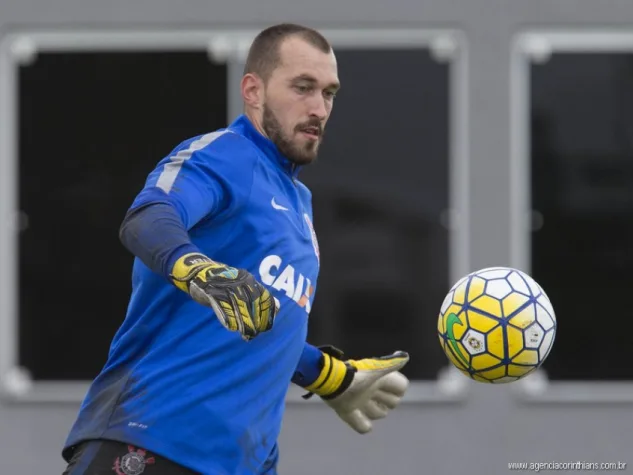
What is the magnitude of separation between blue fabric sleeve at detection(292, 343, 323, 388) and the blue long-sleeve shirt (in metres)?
0.67

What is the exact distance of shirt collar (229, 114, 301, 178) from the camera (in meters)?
3.74

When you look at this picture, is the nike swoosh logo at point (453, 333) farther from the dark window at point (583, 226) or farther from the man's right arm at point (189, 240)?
the dark window at point (583, 226)

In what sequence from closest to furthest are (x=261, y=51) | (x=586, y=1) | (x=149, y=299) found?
(x=149, y=299)
(x=261, y=51)
(x=586, y=1)

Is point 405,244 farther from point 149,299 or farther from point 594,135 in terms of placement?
point 149,299

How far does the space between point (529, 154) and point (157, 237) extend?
4.95 meters

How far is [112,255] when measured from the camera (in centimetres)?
775

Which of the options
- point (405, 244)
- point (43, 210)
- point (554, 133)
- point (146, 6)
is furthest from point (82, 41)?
point (554, 133)

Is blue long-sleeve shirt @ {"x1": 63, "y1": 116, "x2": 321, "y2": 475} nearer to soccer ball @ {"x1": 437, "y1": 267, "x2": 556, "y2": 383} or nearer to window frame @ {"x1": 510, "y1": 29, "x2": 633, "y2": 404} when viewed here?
soccer ball @ {"x1": 437, "y1": 267, "x2": 556, "y2": 383}

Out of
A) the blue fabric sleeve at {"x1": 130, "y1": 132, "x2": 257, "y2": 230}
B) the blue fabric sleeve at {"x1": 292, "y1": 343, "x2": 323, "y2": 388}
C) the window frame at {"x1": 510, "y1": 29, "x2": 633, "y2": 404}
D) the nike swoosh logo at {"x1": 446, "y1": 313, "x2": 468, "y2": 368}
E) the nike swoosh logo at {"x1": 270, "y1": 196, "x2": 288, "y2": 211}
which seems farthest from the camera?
the window frame at {"x1": 510, "y1": 29, "x2": 633, "y2": 404}

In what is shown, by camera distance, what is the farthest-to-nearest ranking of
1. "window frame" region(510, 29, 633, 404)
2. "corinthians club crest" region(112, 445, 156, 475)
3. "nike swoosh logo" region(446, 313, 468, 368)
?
1. "window frame" region(510, 29, 633, 404)
2. "nike swoosh logo" region(446, 313, 468, 368)
3. "corinthians club crest" region(112, 445, 156, 475)

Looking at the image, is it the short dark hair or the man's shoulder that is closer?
the man's shoulder

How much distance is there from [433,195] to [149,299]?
4.34 metres

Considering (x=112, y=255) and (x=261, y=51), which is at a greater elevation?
(x=261, y=51)

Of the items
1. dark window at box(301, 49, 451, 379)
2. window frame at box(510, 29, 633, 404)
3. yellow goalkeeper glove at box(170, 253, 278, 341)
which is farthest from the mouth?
window frame at box(510, 29, 633, 404)
